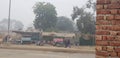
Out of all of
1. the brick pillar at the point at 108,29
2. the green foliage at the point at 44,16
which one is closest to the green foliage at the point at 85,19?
the green foliage at the point at 44,16

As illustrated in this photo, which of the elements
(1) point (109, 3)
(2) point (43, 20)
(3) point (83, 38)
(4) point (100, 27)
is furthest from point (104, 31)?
(2) point (43, 20)

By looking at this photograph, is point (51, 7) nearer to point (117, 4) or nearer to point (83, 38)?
point (83, 38)

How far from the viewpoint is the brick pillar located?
13.4 feet

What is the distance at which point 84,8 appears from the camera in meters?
67.9

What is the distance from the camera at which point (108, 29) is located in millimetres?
4105

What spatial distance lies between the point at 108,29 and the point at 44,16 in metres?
77.4

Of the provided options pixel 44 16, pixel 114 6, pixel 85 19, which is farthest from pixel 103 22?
pixel 44 16

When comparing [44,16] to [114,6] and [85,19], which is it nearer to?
[85,19]

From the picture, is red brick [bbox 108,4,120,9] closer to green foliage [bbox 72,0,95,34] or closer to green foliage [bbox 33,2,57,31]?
green foliage [bbox 72,0,95,34]

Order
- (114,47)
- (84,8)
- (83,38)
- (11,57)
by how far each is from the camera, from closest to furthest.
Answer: (114,47) → (11,57) → (83,38) → (84,8)

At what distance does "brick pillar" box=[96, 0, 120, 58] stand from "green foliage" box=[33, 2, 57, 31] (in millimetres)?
73822

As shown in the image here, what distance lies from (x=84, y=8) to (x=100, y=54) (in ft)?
210

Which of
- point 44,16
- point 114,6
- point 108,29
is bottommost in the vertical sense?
point 108,29

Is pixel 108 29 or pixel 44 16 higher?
pixel 44 16
